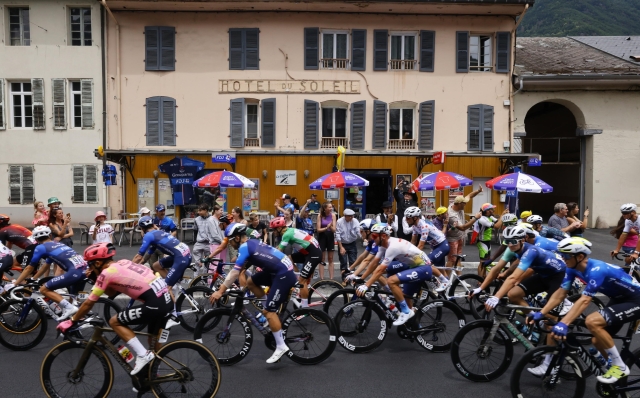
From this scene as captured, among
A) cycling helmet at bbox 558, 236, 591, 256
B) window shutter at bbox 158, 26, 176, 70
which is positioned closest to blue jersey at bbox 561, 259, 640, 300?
cycling helmet at bbox 558, 236, 591, 256

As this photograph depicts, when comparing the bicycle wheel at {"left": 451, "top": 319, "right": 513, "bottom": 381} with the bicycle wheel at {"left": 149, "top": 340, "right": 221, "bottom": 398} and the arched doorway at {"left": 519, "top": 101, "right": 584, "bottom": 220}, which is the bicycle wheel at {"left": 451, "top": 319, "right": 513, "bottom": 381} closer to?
the bicycle wheel at {"left": 149, "top": 340, "right": 221, "bottom": 398}

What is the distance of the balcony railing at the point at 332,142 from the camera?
20516mm

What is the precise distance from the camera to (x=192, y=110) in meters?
20.3

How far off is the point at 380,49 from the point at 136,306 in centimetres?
1715

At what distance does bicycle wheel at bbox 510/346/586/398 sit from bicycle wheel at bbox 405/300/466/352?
1603mm

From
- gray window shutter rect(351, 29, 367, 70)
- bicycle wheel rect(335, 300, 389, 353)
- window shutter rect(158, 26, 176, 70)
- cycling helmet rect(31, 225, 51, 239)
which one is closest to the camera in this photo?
bicycle wheel rect(335, 300, 389, 353)

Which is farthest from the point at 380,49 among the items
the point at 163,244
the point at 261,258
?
the point at 261,258

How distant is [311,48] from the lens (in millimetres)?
20078

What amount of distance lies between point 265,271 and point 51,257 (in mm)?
3148

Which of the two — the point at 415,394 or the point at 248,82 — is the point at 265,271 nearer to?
the point at 415,394

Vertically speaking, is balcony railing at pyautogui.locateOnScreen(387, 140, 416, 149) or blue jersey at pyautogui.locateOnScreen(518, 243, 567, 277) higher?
balcony railing at pyautogui.locateOnScreen(387, 140, 416, 149)

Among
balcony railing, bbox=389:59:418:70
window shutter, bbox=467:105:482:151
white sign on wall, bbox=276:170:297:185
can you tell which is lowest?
white sign on wall, bbox=276:170:297:185

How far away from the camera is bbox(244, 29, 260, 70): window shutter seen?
20.0 m

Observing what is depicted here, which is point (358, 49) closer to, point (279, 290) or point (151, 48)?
point (151, 48)
